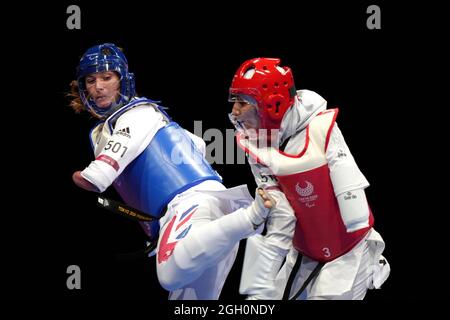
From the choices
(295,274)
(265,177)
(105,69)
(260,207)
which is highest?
(105,69)

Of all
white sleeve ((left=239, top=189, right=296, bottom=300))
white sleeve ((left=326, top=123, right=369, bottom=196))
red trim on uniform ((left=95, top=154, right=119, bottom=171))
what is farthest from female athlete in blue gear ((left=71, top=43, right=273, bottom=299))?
white sleeve ((left=326, top=123, right=369, bottom=196))

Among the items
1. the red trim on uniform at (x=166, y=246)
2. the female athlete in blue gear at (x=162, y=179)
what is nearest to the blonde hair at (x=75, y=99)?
the female athlete in blue gear at (x=162, y=179)

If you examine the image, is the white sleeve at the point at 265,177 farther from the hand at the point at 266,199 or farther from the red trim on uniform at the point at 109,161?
the red trim on uniform at the point at 109,161

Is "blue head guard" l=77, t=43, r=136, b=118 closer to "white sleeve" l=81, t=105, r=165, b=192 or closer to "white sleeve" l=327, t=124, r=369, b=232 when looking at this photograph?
"white sleeve" l=81, t=105, r=165, b=192

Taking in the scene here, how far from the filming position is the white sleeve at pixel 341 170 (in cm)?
428

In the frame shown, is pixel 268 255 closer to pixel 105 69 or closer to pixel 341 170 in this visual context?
pixel 341 170

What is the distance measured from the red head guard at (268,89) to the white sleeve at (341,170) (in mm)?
314

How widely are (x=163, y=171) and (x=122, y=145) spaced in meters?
0.30

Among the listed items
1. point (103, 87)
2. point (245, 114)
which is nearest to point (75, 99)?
point (103, 87)

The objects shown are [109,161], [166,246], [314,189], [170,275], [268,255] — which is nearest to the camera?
[268,255]

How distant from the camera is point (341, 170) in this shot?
4.30 metres

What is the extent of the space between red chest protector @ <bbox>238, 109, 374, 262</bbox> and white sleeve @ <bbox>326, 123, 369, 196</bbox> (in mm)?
40
